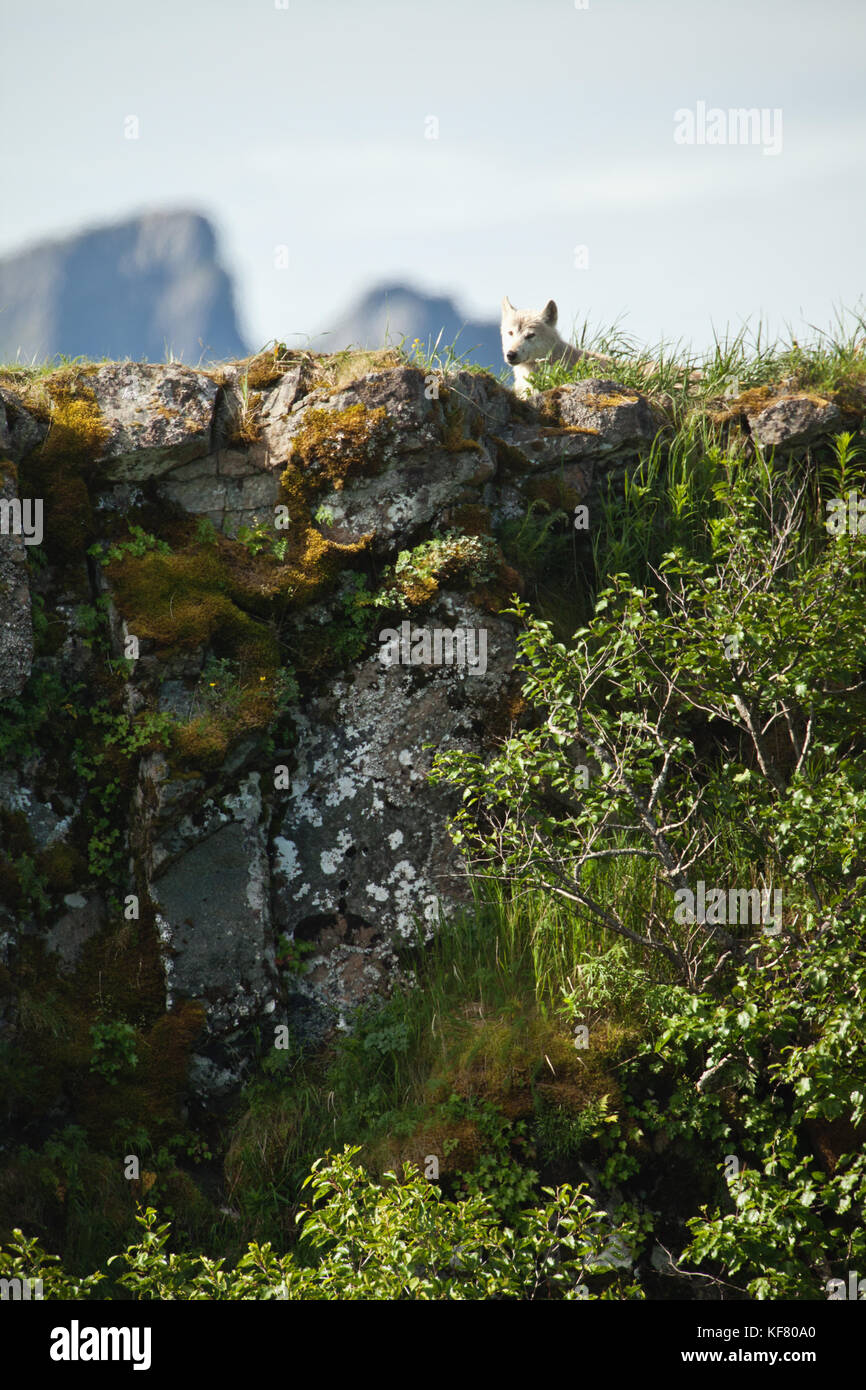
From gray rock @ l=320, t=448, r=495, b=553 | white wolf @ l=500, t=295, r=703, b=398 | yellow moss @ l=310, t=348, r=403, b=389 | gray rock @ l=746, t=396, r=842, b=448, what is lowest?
gray rock @ l=320, t=448, r=495, b=553

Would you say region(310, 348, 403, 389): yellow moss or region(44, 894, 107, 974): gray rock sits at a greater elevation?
region(310, 348, 403, 389): yellow moss

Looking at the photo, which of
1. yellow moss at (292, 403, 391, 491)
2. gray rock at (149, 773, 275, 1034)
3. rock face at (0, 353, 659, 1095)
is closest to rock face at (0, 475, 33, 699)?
rock face at (0, 353, 659, 1095)

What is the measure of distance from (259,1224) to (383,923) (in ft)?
6.71

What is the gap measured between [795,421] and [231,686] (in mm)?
5738

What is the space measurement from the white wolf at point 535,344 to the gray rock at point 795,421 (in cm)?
184

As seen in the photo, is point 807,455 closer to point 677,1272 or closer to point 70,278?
point 677,1272

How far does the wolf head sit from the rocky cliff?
6.47 feet

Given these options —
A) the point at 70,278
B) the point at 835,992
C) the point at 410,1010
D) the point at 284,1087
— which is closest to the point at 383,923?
the point at 410,1010

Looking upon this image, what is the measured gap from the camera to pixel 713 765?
8.20 metres

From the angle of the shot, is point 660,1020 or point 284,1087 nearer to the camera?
point 660,1020

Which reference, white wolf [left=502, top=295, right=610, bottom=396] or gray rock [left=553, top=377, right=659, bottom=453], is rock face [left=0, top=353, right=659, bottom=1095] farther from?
white wolf [left=502, top=295, right=610, bottom=396]

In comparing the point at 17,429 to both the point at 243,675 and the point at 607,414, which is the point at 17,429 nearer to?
the point at 243,675

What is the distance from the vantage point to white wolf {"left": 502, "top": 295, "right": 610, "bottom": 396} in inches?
420
